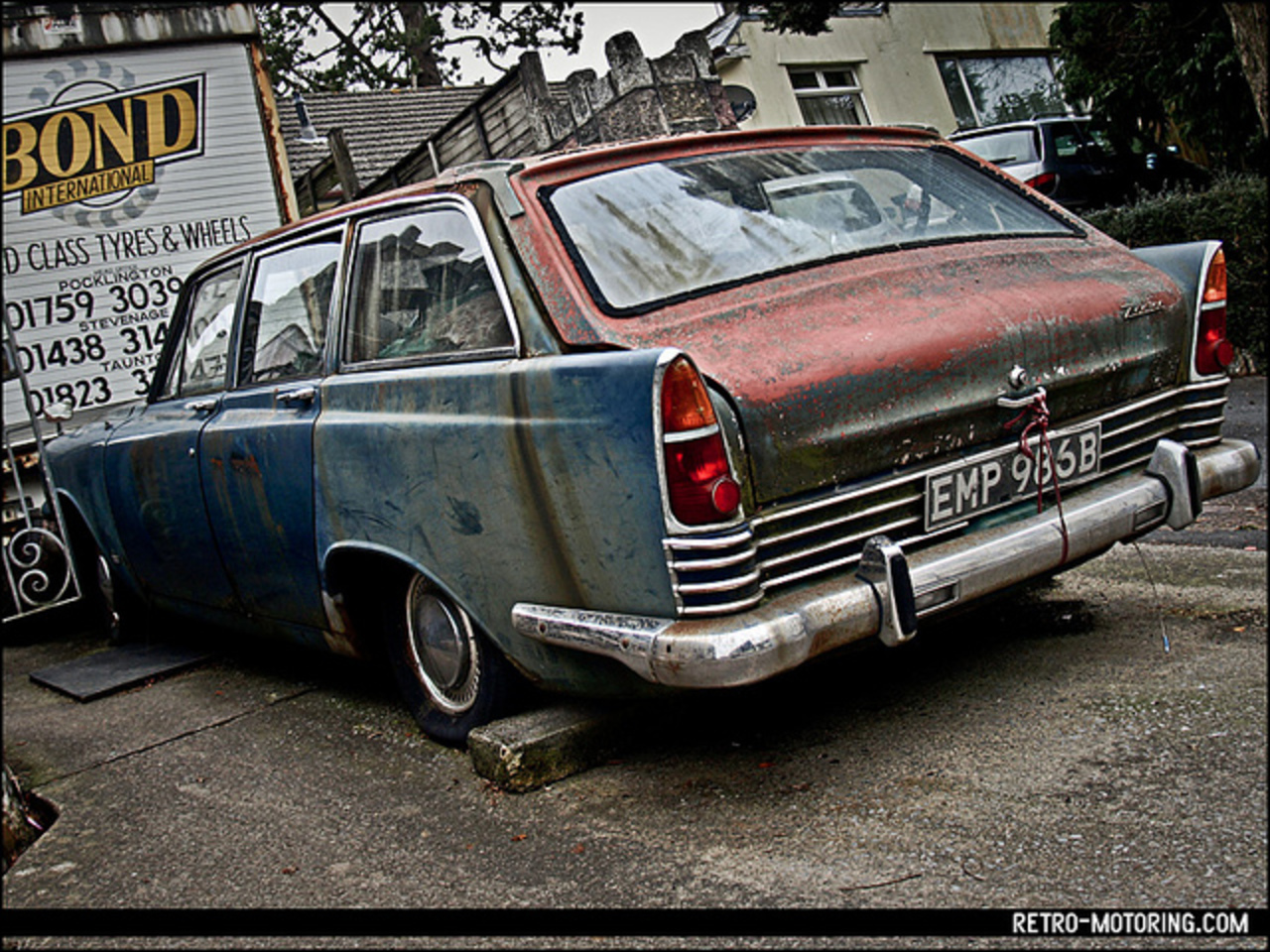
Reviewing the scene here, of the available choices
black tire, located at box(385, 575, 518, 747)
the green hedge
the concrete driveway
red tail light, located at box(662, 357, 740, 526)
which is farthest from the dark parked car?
red tail light, located at box(662, 357, 740, 526)

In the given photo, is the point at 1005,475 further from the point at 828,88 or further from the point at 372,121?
the point at 828,88

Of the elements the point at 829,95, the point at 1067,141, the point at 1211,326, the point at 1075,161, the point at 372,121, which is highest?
the point at 372,121

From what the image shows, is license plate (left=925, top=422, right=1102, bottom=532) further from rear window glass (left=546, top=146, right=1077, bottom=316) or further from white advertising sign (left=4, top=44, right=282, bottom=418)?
white advertising sign (left=4, top=44, right=282, bottom=418)

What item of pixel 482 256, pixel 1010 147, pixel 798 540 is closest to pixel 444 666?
pixel 482 256

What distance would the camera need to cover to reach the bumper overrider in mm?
2760

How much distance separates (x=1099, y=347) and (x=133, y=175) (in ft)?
30.7

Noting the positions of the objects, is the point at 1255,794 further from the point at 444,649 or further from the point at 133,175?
the point at 133,175

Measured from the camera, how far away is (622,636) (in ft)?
9.58

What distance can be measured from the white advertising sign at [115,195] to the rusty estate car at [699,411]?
6.74 meters

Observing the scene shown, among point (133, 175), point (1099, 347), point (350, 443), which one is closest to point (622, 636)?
point (350, 443)

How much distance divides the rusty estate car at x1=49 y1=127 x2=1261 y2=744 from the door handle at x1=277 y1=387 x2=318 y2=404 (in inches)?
0.7

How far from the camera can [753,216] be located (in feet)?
11.6

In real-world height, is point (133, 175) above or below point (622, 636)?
A: above

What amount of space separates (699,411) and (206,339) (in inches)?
116
